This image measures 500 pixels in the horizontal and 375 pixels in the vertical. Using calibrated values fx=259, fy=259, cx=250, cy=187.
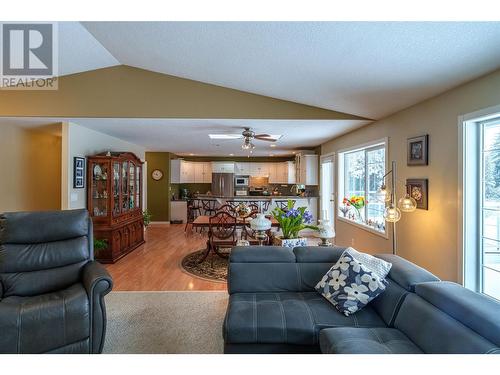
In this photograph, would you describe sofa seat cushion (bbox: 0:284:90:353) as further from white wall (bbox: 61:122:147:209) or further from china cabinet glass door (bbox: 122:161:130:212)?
china cabinet glass door (bbox: 122:161:130:212)

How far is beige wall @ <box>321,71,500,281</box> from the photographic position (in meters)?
2.30

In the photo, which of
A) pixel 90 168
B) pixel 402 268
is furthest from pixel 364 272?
pixel 90 168

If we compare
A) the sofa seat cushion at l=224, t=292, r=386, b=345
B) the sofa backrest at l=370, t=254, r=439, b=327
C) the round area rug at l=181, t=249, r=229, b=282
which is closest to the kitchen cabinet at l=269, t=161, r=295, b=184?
the round area rug at l=181, t=249, r=229, b=282

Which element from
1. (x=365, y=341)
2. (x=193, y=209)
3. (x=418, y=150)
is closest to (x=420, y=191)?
(x=418, y=150)

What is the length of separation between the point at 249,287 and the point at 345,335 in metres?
0.87

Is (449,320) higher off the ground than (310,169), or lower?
lower

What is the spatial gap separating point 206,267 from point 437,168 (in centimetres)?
333

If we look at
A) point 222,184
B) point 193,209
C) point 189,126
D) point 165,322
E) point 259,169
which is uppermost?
point 189,126

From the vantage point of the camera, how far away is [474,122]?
227 centimetres

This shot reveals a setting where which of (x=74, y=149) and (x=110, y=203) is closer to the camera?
(x=74, y=149)

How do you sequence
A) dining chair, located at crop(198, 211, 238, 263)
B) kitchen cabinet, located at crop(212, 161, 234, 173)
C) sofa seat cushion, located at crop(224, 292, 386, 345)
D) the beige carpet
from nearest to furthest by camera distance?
sofa seat cushion, located at crop(224, 292, 386, 345)
the beige carpet
dining chair, located at crop(198, 211, 238, 263)
kitchen cabinet, located at crop(212, 161, 234, 173)

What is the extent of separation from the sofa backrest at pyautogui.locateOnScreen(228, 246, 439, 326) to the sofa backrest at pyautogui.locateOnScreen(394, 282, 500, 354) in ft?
1.12

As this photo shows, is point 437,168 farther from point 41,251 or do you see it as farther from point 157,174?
point 157,174

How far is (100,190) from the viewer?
452 cm
